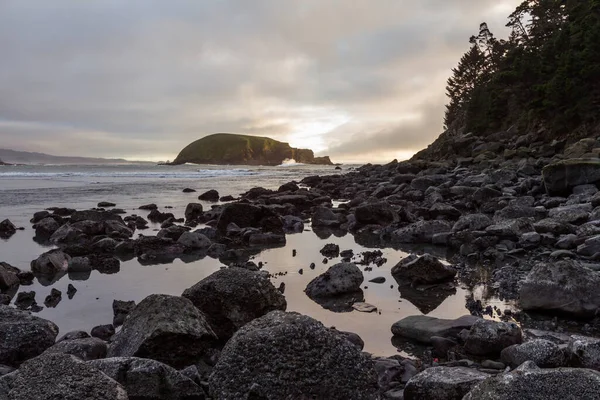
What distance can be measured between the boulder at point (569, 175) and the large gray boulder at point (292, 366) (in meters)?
13.4

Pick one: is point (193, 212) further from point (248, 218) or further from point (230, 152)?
point (230, 152)

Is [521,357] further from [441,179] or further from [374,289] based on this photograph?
[441,179]

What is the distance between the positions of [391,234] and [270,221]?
383 cm

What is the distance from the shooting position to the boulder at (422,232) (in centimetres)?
1184

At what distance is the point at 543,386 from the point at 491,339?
1.95m

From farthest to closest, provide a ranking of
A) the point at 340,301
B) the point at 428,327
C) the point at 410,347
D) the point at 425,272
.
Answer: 1. the point at 425,272
2. the point at 340,301
3. the point at 428,327
4. the point at 410,347

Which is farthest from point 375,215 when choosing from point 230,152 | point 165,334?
point 230,152

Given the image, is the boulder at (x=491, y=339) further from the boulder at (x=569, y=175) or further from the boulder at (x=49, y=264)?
the boulder at (x=569, y=175)

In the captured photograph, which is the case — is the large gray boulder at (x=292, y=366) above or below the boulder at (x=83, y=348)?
above

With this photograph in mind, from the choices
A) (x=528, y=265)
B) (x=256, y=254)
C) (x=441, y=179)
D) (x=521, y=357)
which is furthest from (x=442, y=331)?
(x=441, y=179)

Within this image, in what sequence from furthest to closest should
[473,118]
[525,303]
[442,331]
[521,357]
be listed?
[473,118] < [525,303] < [442,331] < [521,357]

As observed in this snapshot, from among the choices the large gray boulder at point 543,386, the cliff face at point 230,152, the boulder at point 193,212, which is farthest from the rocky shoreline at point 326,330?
the cliff face at point 230,152

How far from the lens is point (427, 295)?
7.38 m

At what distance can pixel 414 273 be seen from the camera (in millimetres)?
8008
